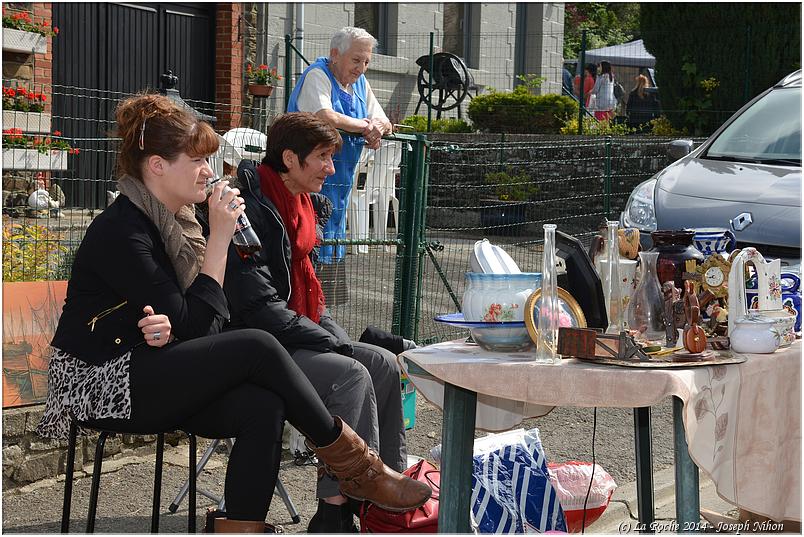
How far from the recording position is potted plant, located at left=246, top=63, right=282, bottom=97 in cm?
1303

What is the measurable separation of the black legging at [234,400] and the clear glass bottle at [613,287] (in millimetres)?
986

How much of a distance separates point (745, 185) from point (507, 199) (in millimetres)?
5625

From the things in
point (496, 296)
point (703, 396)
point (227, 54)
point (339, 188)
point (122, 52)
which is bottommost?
point (703, 396)

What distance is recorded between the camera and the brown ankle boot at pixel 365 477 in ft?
11.3

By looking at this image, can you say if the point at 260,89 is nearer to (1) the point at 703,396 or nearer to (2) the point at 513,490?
(2) the point at 513,490

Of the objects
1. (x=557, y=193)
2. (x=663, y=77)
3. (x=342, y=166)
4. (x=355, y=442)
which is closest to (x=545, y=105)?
(x=663, y=77)

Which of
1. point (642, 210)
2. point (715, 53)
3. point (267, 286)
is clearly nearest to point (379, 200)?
point (642, 210)

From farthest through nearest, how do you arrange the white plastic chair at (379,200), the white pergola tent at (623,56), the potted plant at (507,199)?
the white pergola tent at (623,56), the potted plant at (507,199), the white plastic chair at (379,200)

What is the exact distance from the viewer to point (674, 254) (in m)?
3.53

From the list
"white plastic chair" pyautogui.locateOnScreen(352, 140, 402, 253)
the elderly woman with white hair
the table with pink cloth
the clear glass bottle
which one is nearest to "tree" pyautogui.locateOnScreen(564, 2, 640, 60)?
"white plastic chair" pyautogui.locateOnScreen(352, 140, 402, 253)

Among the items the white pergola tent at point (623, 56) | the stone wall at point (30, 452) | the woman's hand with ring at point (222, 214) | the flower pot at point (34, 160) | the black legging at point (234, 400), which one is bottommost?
the stone wall at point (30, 452)

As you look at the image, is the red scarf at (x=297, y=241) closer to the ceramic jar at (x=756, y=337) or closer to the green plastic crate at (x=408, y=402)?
the green plastic crate at (x=408, y=402)

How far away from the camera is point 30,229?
16.3 ft

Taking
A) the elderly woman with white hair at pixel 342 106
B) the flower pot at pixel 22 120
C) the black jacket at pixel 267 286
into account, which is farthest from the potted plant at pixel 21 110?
the black jacket at pixel 267 286
